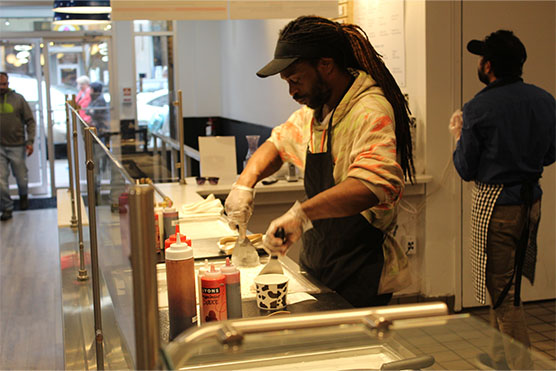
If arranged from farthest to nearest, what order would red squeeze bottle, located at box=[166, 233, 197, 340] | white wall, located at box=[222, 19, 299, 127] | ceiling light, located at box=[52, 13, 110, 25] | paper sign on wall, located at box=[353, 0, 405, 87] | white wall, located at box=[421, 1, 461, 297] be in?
ceiling light, located at box=[52, 13, 110, 25]
white wall, located at box=[222, 19, 299, 127]
paper sign on wall, located at box=[353, 0, 405, 87]
white wall, located at box=[421, 1, 461, 297]
red squeeze bottle, located at box=[166, 233, 197, 340]

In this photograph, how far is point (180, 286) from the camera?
63.2 inches

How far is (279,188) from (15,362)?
185 cm

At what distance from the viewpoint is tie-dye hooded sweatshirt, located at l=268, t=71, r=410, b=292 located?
1933 millimetres

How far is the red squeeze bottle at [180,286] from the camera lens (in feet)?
5.21

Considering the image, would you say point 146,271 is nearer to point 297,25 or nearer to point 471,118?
point 297,25

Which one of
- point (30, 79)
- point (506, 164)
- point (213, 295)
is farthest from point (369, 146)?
point (30, 79)

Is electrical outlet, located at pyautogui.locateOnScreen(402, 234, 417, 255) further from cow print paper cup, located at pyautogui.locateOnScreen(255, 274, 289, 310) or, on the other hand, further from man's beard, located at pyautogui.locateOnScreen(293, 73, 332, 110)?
cow print paper cup, located at pyautogui.locateOnScreen(255, 274, 289, 310)

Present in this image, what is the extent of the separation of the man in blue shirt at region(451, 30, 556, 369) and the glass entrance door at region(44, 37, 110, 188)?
6.87 metres

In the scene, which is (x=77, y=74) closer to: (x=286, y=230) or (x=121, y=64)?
(x=121, y=64)

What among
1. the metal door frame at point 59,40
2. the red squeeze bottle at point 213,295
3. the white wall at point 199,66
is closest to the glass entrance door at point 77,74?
the metal door frame at point 59,40

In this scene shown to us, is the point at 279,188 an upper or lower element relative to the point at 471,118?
lower

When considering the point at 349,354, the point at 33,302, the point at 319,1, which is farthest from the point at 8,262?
the point at 349,354

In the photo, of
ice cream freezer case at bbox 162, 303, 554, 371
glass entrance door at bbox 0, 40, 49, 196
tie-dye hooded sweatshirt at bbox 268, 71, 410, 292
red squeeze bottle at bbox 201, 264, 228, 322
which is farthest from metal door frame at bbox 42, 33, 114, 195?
ice cream freezer case at bbox 162, 303, 554, 371

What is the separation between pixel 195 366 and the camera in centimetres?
101
